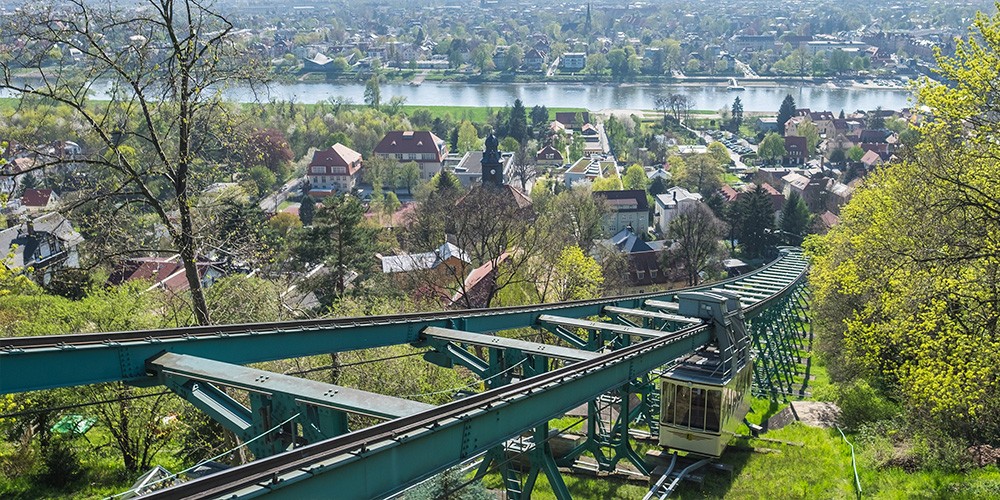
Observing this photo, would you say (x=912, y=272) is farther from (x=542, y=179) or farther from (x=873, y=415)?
(x=542, y=179)

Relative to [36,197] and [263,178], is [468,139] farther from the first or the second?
[36,197]

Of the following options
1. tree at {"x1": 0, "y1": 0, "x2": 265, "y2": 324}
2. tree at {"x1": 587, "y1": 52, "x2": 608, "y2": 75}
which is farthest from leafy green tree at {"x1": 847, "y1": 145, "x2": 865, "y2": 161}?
tree at {"x1": 0, "y1": 0, "x2": 265, "y2": 324}

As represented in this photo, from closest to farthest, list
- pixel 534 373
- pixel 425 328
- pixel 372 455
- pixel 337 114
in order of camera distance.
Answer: pixel 372 455, pixel 534 373, pixel 425 328, pixel 337 114

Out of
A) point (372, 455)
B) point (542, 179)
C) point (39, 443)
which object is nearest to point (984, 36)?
point (372, 455)

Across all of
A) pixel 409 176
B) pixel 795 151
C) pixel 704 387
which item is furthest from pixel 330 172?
pixel 704 387

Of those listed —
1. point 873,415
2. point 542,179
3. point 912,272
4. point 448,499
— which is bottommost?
point 542,179

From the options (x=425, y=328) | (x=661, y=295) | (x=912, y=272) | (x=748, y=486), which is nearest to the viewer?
(x=425, y=328)

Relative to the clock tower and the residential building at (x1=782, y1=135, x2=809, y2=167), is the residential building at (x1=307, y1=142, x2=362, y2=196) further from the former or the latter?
the residential building at (x1=782, y1=135, x2=809, y2=167)
